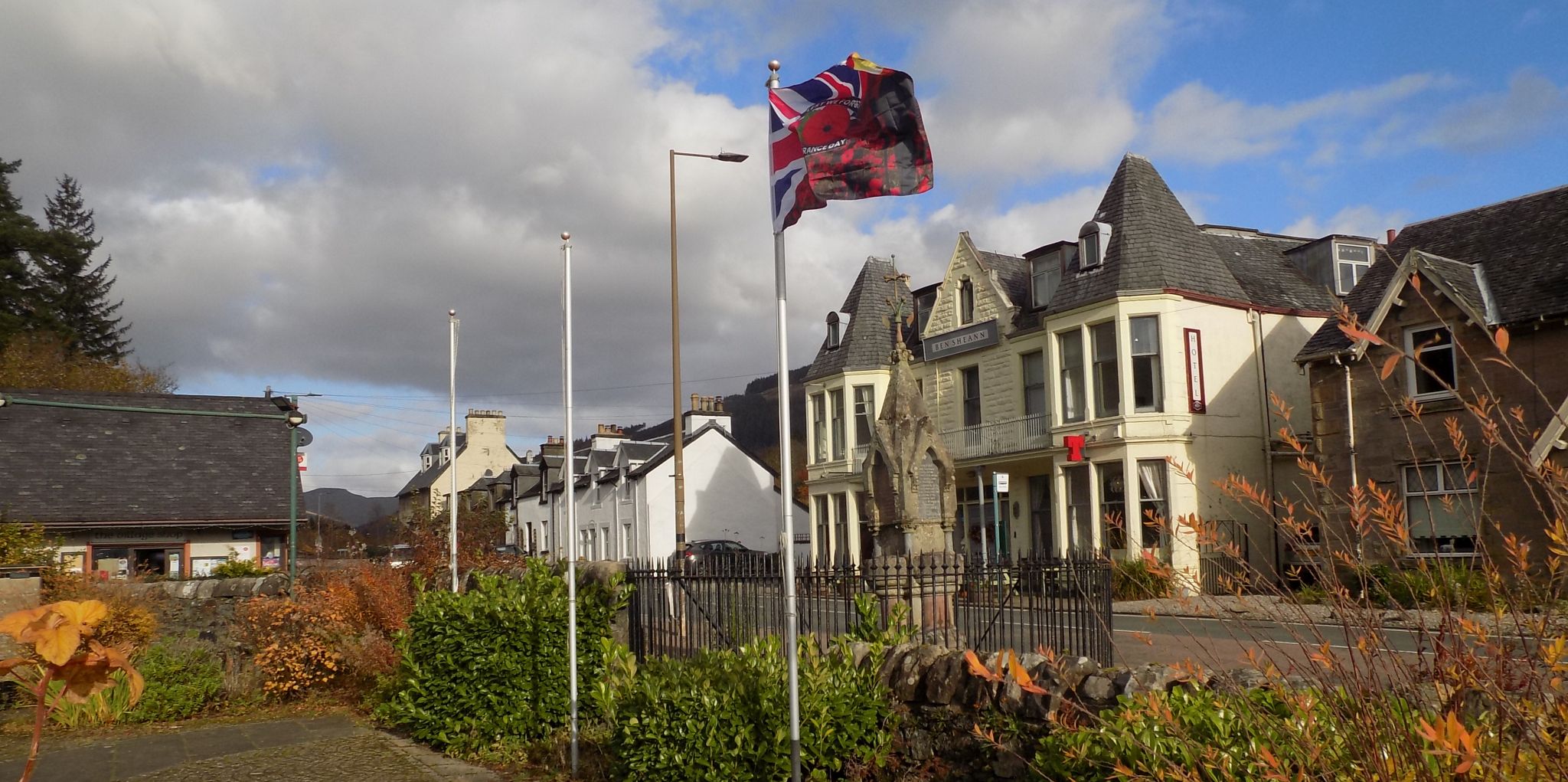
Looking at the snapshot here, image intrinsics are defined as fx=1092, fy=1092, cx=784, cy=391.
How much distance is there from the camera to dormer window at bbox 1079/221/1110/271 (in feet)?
89.5

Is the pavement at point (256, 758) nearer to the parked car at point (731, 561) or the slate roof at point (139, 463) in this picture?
the parked car at point (731, 561)

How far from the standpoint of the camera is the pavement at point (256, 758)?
950 centimetres

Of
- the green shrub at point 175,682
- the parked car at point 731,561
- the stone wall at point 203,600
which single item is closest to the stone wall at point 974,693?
the parked car at point 731,561

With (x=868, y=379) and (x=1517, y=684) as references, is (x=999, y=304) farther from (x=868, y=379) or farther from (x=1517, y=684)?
(x=1517, y=684)

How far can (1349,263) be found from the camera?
2955cm

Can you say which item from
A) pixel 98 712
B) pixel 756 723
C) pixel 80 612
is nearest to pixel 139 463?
pixel 98 712

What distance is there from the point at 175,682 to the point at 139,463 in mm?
12479

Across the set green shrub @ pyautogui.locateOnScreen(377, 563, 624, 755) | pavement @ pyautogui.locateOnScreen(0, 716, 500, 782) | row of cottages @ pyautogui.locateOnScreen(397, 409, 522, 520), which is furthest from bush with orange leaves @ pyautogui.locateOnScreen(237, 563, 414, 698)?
row of cottages @ pyautogui.locateOnScreen(397, 409, 522, 520)

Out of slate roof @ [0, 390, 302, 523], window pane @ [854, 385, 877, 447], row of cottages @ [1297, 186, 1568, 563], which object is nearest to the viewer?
row of cottages @ [1297, 186, 1568, 563]

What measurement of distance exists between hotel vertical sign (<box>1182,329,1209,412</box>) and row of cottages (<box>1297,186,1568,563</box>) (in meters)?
2.58

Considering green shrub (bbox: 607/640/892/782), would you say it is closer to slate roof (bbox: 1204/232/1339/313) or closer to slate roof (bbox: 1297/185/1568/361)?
slate roof (bbox: 1297/185/1568/361)

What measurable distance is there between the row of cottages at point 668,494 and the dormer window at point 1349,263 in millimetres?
23163

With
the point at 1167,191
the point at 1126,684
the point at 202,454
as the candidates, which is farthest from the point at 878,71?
the point at 1167,191

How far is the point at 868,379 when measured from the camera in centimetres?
3438
